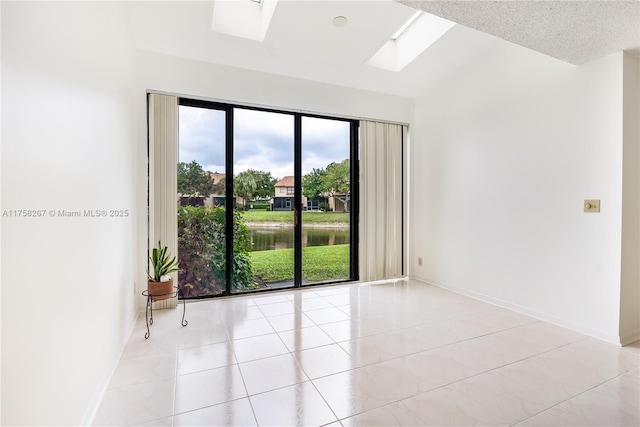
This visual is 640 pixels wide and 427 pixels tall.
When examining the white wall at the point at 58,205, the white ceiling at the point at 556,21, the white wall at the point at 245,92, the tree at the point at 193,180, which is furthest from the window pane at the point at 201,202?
the white ceiling at the point at 556,21

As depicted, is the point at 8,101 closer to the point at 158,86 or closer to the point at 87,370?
the point at 87,370

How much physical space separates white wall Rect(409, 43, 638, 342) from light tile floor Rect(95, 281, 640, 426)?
0.40 m

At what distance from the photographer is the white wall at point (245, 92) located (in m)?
3.28

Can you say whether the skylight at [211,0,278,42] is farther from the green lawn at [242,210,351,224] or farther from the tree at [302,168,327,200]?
the green lawn at [242,210,351,224]

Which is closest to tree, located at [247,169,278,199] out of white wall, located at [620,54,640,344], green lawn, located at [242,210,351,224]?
green lawn, located at [242,210,351,224]

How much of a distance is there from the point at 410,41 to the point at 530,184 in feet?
7.21

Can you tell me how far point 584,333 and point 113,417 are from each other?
370cm

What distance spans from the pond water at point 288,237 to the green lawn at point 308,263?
7 cm

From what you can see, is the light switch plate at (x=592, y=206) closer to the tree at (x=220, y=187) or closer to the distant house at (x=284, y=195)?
the distant house at (x=284, y=195)

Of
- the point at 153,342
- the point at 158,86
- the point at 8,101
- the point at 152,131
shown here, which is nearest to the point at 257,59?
the point at 158,86

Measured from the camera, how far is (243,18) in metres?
3.11

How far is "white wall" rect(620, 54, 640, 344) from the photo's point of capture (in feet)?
8.20

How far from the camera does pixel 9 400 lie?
3.19ft

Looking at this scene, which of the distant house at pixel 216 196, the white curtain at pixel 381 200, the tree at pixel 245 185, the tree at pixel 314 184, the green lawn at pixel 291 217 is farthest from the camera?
the white curtain at pixel 381 200
